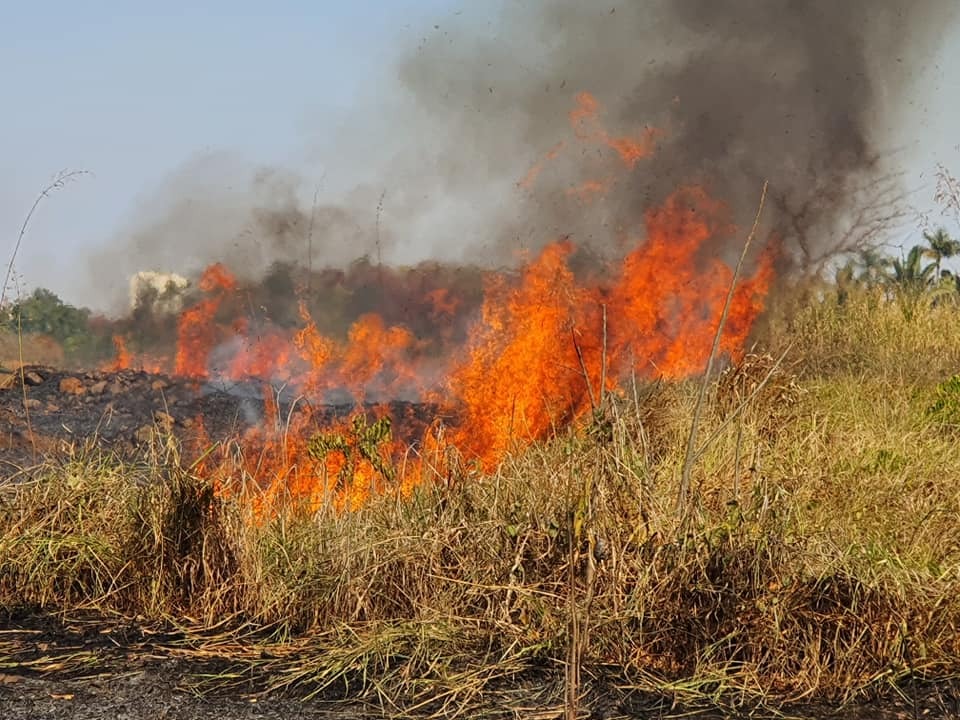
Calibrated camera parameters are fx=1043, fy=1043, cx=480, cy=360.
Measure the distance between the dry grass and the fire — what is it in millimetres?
2576

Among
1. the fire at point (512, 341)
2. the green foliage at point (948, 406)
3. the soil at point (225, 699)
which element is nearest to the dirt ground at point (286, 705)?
the soil at point (225, 699)

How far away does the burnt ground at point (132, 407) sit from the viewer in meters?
9.90

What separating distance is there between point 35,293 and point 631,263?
8.70 metres

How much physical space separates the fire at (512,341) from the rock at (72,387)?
1.04m

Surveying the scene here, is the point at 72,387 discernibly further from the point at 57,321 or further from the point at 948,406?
the point at 948,406

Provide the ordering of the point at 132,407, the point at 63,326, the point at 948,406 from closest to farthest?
the point at 948,406, the point at 132,407, the point at 63,326

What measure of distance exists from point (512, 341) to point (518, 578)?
5.04m

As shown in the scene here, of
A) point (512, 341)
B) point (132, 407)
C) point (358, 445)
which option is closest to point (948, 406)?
point (512, 341)

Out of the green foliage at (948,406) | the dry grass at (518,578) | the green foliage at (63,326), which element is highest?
the green foliage at (63,326)

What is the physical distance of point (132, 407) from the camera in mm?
10672

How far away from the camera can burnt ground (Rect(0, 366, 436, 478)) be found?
32.5 feet

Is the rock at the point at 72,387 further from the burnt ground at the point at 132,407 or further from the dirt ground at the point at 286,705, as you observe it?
the dirt ground at the point at 286,705

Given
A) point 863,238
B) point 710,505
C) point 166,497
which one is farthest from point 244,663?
point 863,238

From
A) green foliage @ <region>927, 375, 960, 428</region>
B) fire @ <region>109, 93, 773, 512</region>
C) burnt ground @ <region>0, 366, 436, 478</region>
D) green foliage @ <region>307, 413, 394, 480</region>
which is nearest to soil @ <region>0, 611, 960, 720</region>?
Result: green foliage @ <region>307, 413, 394, 480</region>
